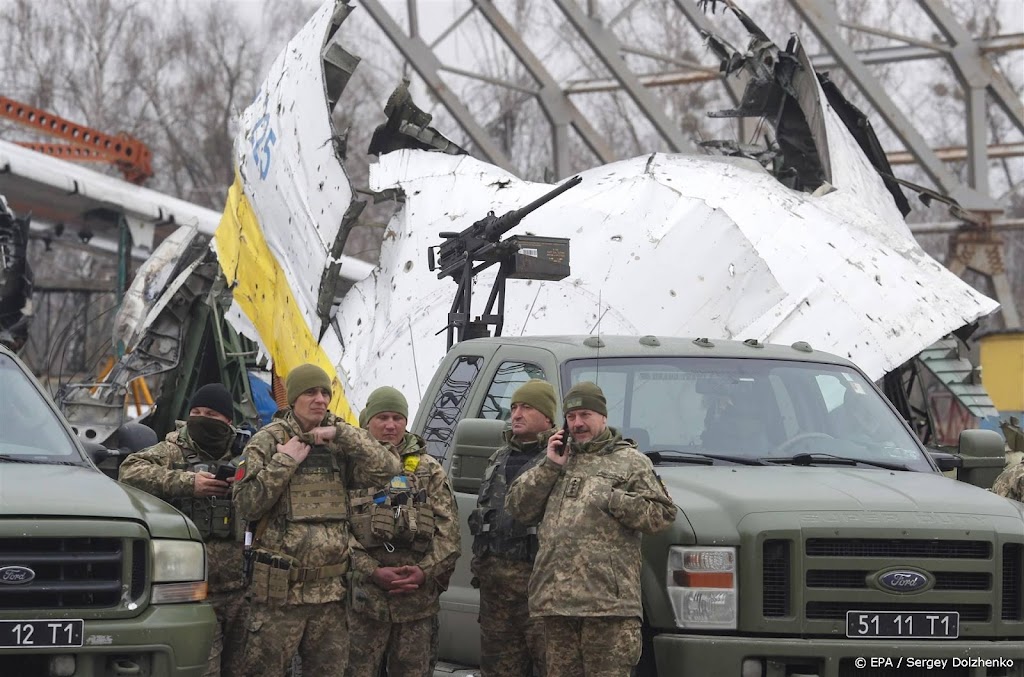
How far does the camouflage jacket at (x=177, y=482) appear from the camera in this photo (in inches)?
309

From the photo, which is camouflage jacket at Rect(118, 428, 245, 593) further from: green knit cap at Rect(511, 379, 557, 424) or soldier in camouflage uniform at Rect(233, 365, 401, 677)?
green knit cap at Rect(511, 379, 557, 424)

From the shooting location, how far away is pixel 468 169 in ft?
50.8

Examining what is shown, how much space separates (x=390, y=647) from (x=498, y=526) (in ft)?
2.61

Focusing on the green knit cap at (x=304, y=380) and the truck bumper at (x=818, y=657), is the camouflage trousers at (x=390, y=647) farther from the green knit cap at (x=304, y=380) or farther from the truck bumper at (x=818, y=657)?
the truck bumper at (x=818, y=657)

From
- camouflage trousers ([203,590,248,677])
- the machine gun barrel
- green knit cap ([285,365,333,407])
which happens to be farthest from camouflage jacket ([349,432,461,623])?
the machine gun barrel

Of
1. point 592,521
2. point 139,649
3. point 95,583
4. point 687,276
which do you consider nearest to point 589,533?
point 592,521

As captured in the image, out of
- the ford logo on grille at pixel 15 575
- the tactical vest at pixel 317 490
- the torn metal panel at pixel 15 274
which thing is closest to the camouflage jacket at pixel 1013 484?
the tactical vest at pixel 317 490

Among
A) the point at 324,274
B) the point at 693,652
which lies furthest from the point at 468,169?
the point at 693,652

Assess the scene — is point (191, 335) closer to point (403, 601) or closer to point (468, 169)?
point (468, 169)

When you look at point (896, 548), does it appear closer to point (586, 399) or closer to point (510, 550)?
point (586, 399)

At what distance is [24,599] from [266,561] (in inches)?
A: 43.5

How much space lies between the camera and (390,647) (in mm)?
7609

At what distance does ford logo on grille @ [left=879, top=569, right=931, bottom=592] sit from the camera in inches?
265

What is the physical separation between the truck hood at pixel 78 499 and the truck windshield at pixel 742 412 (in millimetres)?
2036
